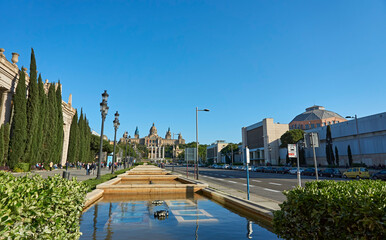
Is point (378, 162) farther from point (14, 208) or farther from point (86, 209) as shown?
point (14, 208)

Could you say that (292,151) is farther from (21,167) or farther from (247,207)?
(21,167)

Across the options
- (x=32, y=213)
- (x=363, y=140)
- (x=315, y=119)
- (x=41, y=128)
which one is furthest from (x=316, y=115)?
(x=32, y=213)

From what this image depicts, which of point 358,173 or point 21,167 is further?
point 358,173

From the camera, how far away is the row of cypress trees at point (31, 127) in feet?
101

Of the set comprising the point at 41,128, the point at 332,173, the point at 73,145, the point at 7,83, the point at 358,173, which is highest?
the point at 7,83

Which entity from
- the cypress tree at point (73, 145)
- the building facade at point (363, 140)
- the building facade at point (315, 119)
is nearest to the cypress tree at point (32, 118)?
the cypress tree at point (73, 145)

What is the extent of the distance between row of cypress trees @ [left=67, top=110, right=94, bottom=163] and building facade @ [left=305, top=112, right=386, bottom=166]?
173 feet

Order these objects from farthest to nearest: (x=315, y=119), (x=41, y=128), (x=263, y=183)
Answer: (x=315, y=119) → (x=41, y=128) → (x=263, y=183)

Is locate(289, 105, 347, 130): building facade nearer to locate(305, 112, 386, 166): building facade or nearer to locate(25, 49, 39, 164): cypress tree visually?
locate(305, 112, 386, 166): building facade

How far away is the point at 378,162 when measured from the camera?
173 feet

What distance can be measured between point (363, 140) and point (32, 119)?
67104mm

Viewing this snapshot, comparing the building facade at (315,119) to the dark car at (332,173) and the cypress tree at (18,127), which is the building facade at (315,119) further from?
the cypress tree at (18,127)

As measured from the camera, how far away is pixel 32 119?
33.8m

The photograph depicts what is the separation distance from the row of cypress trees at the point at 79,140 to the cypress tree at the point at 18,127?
2350 cm
